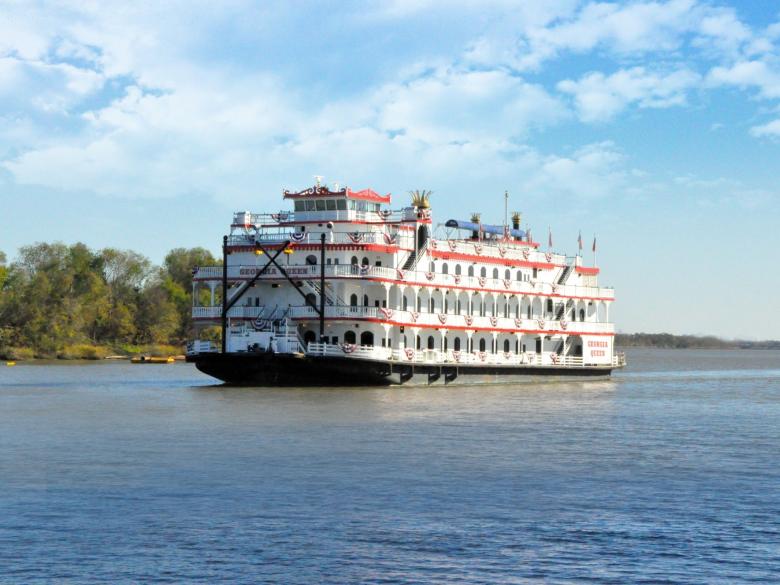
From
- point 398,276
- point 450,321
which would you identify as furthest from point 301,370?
point 450,321

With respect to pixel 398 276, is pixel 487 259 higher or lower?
higher

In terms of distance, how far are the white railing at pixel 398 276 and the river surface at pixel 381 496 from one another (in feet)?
36.2

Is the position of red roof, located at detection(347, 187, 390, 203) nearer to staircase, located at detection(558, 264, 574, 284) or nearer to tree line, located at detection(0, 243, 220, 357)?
staircase, located at detection(558, 264, 574, 284)

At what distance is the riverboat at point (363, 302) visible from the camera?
53.4m

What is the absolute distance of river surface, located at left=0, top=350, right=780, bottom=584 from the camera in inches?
725

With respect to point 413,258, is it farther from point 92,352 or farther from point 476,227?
point 92,352

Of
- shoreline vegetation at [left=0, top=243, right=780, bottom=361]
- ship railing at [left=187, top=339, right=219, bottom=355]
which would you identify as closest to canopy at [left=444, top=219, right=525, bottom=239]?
ship railing at [left=187, top=339, right=219, bottom=355]

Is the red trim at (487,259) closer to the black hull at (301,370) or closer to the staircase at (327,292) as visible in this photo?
the black hull at (301,370)

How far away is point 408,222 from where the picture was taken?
58.1 metres

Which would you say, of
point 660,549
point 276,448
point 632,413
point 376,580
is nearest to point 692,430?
point 632,413

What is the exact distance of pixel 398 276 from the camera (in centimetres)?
5541

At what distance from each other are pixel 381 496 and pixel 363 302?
32.3m

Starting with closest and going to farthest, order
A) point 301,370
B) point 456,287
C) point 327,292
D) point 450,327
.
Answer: point 301,370
point 327,292
point 450,327
point 456,287

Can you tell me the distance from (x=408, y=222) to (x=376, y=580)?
41.3 meters
